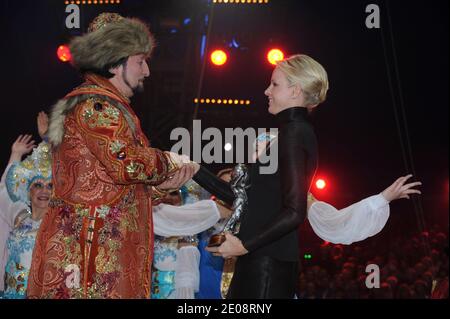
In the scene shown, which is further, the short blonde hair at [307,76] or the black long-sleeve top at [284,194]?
the short blonde hair at [307,76]

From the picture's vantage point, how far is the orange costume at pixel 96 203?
2934 mm

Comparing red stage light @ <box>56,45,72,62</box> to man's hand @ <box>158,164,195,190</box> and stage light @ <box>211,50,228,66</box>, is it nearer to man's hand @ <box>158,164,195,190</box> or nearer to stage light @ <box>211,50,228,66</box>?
stage light @ <box>211,50,228,66</box>

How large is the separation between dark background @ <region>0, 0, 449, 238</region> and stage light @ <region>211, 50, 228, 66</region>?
0.23 ft

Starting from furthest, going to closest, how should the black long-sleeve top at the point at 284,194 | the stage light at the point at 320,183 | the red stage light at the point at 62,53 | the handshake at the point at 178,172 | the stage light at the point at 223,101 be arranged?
the stage light at the point at 320,183 → the stage light at the point at 223,101 → the red stage light at the point at 62,53 → the handshake at the point at 178,172 → the black long-sleeve top at the point at 284,194

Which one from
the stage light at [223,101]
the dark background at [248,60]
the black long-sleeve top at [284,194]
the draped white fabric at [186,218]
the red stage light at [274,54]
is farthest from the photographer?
the stage light at [223,101]

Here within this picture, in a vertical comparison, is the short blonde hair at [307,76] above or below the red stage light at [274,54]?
below

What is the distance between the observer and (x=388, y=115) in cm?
988

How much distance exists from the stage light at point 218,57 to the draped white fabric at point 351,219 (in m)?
4.94

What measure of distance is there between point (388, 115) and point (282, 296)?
7.28m

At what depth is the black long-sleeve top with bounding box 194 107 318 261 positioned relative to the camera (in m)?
2.86

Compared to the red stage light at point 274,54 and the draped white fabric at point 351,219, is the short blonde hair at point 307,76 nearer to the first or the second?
the draped white fabric at point 351,219

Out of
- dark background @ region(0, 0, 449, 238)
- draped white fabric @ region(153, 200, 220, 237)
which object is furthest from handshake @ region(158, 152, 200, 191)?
dark background @ region(0, 0, 449, 238)

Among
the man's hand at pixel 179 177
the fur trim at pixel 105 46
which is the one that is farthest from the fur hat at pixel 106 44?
the man's hand at pixel 179 177

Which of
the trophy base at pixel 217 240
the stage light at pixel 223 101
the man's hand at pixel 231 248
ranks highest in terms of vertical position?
the stage light at pixel 223 101
